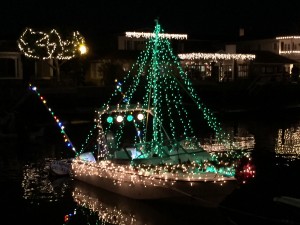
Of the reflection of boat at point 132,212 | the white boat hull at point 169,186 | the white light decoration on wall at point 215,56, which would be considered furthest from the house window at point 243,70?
the reflection of boat at point 132,212

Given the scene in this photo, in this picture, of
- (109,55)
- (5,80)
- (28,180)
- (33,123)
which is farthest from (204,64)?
(28,180)

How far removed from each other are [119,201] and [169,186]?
2.01 meters

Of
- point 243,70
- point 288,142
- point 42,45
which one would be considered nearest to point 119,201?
point 288,142

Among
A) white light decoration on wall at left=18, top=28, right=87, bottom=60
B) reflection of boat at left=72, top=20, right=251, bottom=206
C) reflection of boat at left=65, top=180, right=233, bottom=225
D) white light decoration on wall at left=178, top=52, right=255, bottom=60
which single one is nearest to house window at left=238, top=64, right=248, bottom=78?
white light decoration on wall at left=178, top=52, right=255, bottom=60

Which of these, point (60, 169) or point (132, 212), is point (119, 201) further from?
point (60, 169)

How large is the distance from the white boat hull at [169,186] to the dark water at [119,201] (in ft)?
0.94

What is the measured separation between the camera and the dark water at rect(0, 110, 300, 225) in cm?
1333

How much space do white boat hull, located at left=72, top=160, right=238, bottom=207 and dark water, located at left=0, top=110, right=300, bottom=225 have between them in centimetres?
29

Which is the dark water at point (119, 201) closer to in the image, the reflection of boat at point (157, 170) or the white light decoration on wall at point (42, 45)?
the reflection of boat at point (157, 170)

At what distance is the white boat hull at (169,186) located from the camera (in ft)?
43.2

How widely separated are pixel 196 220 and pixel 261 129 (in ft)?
60.6

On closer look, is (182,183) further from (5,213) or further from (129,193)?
(5,213)

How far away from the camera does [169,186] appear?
45.0 ft

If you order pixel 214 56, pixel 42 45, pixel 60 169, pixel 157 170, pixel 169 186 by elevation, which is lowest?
pixel 60 169
